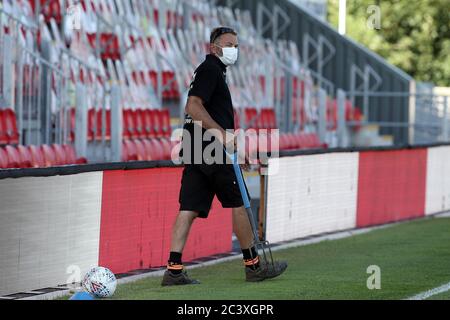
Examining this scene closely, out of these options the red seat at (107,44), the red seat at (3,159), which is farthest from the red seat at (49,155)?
the red seat at (107,44)

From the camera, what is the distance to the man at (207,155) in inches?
396

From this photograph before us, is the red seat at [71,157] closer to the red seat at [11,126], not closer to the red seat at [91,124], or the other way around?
the red seat at [11,126]

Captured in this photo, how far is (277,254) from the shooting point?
13.2m

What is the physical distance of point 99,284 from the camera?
30.6 feet

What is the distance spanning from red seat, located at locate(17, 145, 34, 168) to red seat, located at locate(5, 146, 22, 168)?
2.1 inches

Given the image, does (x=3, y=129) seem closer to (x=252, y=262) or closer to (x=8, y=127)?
(x=8, y=127)

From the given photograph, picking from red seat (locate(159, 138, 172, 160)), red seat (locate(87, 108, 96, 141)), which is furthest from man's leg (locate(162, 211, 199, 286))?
red seat (locate(159, 138, 172, 160))

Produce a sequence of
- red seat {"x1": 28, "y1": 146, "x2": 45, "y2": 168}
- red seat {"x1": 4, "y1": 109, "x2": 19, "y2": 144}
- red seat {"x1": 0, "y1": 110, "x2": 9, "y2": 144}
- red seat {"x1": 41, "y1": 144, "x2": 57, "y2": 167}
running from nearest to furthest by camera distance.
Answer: red seat {"x1": 28, "y1": 146, "x2": 45, "y2": 168} < red seat {"x1": 41, "y1": 144, "x2": 57, "y2": 167} < red seat {"x1": 0, "y1": 110, "x2": 9, "y2": 144} < red seat {"x1": 4, "y1": 109, "x2": 19, "y2": 144}

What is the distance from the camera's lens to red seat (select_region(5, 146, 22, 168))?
15.0 metres

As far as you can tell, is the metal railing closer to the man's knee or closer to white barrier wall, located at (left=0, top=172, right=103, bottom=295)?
white barrier wall, located at (left=0, top=172, right=103, bottom=295)

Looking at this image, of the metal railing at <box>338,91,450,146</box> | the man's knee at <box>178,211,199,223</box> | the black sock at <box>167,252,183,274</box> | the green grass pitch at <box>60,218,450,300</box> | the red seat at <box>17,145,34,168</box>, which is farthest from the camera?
the metal railing at <box>338,91,450,146</box>

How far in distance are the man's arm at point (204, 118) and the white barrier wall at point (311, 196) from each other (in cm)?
445

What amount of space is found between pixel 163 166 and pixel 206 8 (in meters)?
14.4
